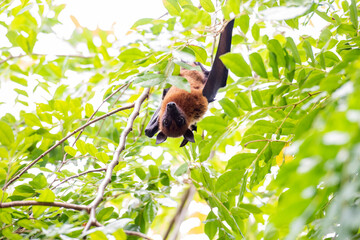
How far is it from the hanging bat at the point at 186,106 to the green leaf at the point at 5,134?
5.25 ft

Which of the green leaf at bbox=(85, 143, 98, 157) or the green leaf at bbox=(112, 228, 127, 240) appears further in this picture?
the green leaf at bbox=(85, 143, 98, 157)

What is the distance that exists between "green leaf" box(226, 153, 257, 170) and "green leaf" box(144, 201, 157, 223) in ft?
2.25

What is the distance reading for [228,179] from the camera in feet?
6.14

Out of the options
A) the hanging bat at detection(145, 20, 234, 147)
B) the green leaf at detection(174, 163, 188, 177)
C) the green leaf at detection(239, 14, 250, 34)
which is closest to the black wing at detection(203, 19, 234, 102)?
the hanging bat at detection(145, 20, 234, 147)

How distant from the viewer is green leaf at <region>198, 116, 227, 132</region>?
5.85 feet

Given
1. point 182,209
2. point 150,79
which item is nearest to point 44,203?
point 150,79

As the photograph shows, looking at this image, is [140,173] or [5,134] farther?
[140,173]

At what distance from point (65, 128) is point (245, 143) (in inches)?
46.5

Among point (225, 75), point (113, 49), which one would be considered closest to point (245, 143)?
point (113, 49)

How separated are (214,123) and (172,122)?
70.6 inches

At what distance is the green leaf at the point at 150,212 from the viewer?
221 cm

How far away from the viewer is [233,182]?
Answer: 74.0 inches

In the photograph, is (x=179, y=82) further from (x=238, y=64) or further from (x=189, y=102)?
(x=189, y=102)

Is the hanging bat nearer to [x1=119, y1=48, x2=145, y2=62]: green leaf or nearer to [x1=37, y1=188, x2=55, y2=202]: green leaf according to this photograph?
[x1=119, y1=48, x2=145, y2=62]: green leaf
